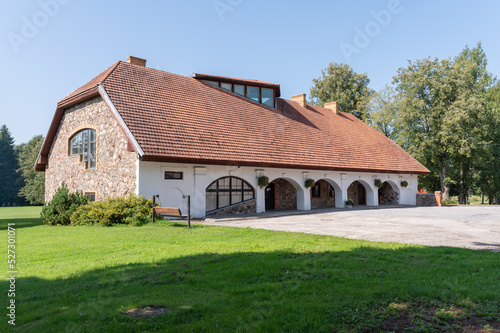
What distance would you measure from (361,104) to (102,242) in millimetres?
41747

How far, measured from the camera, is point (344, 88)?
48.2 metres

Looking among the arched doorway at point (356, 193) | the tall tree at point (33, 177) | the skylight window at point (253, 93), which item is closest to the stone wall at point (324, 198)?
the arched doorway at point (356, 193)

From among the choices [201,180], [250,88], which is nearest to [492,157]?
[250,88]

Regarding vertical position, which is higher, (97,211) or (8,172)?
(8,172)

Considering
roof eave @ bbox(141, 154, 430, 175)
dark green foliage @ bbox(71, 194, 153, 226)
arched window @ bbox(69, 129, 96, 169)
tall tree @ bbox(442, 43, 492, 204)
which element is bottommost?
dark green foliage @ bbox(71, 194, 153, 226)

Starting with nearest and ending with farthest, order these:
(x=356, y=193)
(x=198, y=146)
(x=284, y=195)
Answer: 1. (x=198, y=146)
2. (x=284, y=195)
3. (x=356, y=193)

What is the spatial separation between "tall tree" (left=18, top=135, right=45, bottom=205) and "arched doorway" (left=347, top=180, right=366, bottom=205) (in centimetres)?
3806

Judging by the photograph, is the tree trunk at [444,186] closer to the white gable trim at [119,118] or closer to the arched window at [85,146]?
the white gable trim at [119,118]

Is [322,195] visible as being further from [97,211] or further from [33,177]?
[33,177]

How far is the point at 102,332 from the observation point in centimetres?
364

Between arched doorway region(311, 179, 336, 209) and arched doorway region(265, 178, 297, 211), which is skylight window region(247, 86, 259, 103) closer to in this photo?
arched doorway region(265, 178, 297, 211)

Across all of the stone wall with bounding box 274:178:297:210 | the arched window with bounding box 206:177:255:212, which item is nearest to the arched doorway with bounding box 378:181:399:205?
the stone wall with bounding box 274:178:297:210

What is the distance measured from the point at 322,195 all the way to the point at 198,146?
12034mm

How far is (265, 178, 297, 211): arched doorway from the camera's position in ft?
78.3
